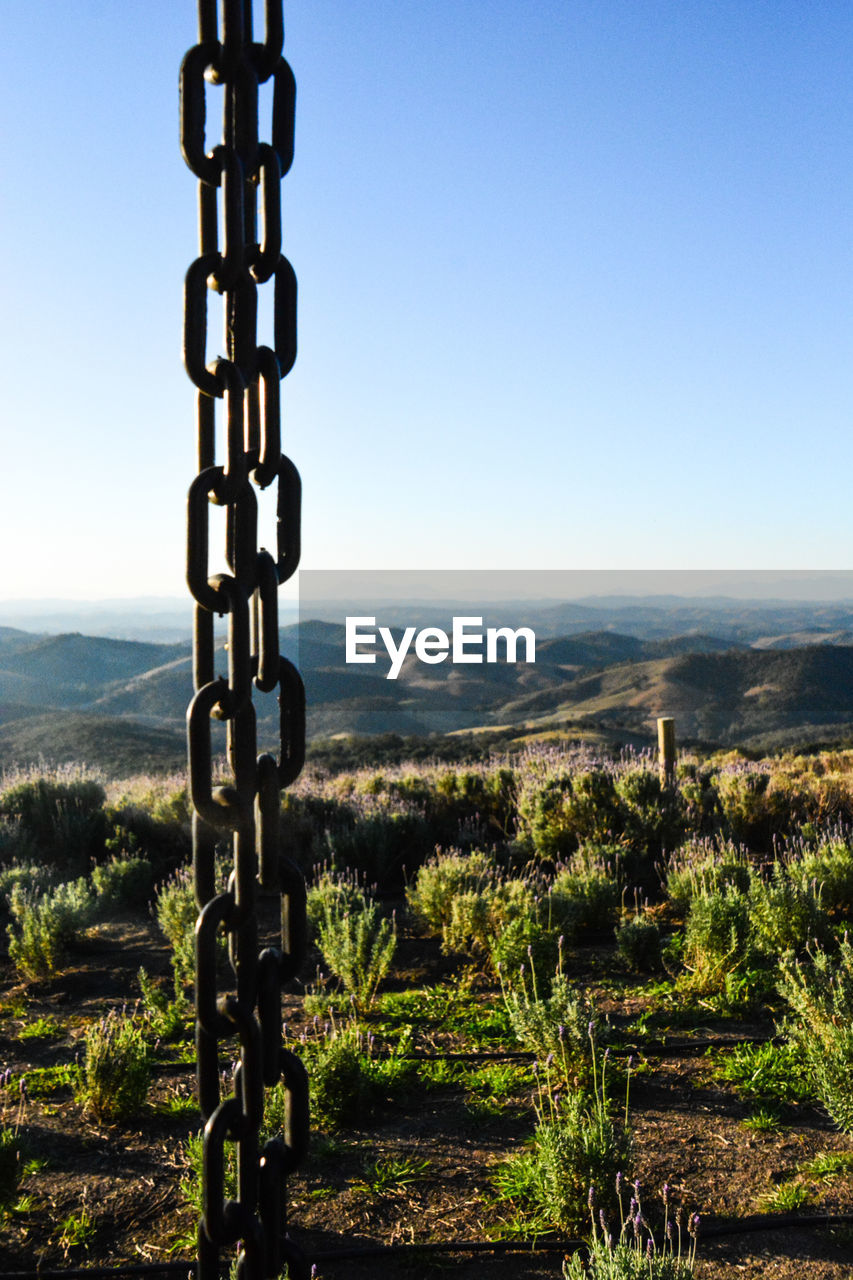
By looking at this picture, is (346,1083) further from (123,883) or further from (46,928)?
(123,883)

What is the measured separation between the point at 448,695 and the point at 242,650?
63097 millimetres

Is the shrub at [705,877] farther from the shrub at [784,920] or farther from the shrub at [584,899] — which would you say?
the shrub at [784,920]

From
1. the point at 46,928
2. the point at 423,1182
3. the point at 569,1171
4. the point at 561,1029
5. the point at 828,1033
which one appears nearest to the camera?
the point at 569,1171

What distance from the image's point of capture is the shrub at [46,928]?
20.8 ft

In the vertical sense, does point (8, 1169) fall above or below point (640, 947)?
above

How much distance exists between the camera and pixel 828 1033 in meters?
3.83

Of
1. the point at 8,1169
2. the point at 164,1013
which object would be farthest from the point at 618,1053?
the point at 8,1169

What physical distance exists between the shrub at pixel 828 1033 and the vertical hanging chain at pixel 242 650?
2.97 m

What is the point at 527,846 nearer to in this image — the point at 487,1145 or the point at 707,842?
the point at 707,842

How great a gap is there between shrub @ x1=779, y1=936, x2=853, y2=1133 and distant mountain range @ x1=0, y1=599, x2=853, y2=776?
25.1 metres

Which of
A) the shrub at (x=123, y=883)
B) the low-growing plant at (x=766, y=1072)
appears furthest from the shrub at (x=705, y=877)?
the shrub at (x=123, y=883)

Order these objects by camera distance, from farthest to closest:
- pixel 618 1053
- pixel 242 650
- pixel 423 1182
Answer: pixel 618 1053
pixel 423 1182
pixel 242 650

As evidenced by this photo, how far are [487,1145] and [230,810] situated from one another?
324 cm

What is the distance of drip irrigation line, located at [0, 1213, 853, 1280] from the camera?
121 inches
